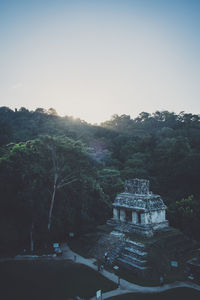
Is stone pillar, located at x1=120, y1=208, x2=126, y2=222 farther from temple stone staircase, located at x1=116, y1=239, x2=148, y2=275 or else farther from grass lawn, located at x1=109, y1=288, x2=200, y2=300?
grass lawn, located at x1=109, y1=288, x2=200, y2=300

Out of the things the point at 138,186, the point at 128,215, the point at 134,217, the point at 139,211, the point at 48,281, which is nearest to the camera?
the point at 48,281

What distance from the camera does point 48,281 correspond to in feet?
50.8

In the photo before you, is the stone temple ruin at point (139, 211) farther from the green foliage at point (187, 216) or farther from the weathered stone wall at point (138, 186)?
the green foliage at point (187, 216)

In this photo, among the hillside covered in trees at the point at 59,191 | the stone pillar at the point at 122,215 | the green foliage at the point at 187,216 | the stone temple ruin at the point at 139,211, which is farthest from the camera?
the stone pillar at the point at 122,215

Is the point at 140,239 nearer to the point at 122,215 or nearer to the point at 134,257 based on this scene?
the point at 134,257

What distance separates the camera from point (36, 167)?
72.1 feet

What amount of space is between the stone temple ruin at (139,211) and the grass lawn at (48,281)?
6.53 meters

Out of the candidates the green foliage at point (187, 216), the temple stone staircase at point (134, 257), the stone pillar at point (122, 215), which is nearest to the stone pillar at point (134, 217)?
the stone pillar at point (122, 215)

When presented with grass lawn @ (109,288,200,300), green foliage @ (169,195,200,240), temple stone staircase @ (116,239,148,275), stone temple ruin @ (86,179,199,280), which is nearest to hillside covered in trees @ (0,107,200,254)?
green foliage @ (169,195,200,240)

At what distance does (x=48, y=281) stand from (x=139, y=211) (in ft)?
33.9

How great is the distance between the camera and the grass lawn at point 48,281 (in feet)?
45.2

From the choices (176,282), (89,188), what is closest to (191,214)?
(176,282)

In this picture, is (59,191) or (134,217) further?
(59,191)

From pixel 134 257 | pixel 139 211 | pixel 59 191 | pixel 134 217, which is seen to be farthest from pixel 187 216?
pixel 59 191
